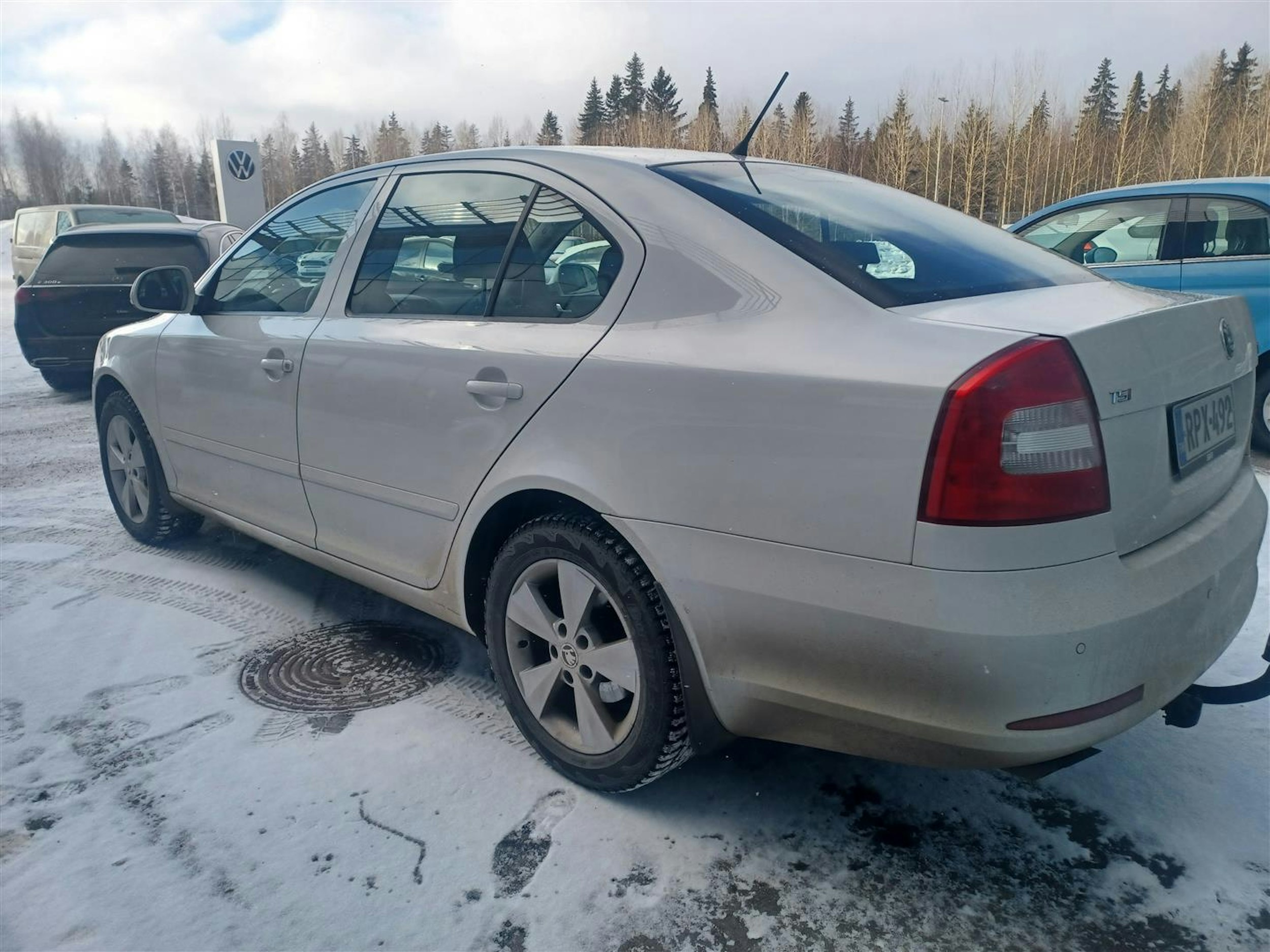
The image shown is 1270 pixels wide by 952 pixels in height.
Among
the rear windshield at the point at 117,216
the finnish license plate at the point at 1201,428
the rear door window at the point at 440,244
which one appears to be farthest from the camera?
the rear windshield at the point at 117,216

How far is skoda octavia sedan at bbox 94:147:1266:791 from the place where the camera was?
166 centimetres

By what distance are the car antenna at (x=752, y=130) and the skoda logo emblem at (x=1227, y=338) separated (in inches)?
52.5

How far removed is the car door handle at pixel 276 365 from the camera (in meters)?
3.10

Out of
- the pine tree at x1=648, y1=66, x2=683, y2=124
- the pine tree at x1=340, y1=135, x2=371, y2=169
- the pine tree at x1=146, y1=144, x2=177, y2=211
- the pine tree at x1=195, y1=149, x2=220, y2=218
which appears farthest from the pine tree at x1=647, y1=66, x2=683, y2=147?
the pine tree at x1=146, y1=144, x2=177, y2=211

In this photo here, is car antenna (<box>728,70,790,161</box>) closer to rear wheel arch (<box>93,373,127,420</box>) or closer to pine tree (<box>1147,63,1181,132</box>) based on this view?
rear wheel arch (<box>93,373,127,420</box>)

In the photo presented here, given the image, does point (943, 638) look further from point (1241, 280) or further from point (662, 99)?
point (662, 99)

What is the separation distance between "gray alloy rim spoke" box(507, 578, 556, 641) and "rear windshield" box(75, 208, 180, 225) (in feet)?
43.8

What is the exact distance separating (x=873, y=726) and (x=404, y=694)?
1.65 metres

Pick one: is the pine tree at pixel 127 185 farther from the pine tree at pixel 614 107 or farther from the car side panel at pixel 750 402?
the car side panel at pixel 750 402

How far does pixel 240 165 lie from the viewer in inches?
659

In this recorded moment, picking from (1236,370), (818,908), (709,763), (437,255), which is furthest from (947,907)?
(437,255)

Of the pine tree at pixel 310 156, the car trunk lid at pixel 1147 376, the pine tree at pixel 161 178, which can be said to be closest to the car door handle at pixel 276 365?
the car trunk lid at pixel 1147 376

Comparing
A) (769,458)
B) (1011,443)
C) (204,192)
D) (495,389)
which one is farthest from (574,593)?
(204,192)

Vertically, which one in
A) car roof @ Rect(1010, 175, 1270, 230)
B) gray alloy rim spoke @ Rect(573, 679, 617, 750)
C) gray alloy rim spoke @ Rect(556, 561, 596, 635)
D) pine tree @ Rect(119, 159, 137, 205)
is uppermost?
pine tree @ Rect(119, 159, 137, 205)
